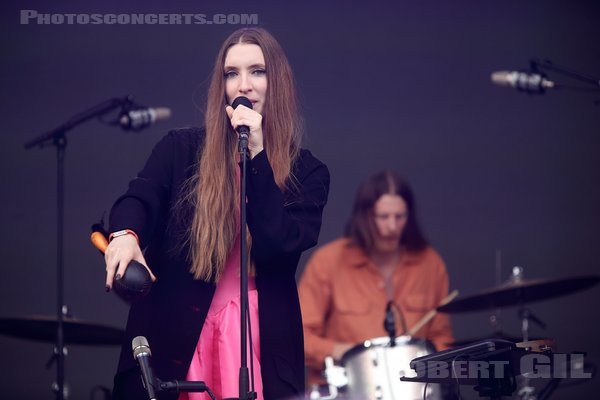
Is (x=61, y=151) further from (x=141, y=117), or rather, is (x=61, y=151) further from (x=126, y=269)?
(x=126, y=269)

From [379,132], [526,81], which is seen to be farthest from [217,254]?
[526,81]

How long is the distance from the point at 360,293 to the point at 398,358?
2.71 feet

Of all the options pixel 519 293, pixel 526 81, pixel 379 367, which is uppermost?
pixel 526 81

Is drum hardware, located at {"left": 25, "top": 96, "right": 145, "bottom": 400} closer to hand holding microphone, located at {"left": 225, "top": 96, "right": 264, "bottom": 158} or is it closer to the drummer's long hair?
the drummer's long hair

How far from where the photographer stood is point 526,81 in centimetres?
471

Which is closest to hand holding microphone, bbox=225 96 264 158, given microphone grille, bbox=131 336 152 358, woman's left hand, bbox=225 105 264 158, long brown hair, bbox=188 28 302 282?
woman's left hand, bbox=225 105 264 158

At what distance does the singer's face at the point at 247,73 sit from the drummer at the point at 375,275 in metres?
2.16

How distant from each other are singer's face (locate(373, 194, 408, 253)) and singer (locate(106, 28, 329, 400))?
91.3 inches

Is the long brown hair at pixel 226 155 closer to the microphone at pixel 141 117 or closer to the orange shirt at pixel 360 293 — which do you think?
the microphone at pixel 141 117

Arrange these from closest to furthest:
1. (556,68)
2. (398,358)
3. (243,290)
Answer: (243,290) < (398,358) < (556,68)

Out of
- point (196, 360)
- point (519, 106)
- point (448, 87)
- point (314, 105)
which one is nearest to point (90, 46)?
point (314, 105)

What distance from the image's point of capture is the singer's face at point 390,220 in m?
4.91

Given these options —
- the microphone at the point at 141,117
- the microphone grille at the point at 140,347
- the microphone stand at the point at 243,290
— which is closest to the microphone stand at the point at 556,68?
the microphone at the point at 141,117

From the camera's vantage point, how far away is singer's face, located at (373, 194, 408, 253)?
491cm
